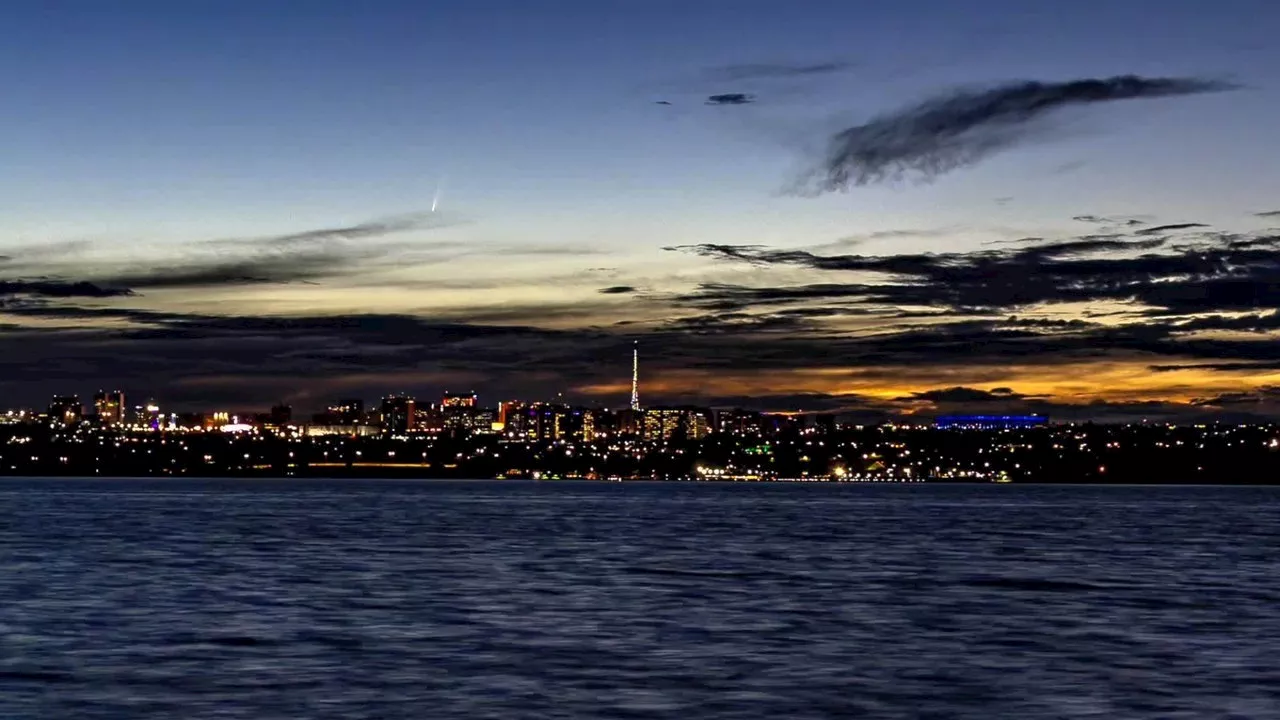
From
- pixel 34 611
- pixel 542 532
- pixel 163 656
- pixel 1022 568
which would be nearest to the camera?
pixel 163 656

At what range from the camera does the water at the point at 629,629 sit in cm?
3556

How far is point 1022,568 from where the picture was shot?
7681 centimetres

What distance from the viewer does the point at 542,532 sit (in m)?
110

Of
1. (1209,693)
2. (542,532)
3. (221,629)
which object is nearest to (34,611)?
(221,629)

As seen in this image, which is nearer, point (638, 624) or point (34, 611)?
point (638, 624)

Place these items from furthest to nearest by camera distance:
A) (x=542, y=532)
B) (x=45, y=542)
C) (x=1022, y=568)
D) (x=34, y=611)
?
(x=542, y=532)
(x=45, y=542)
(x=1022, y=568)
(x=34, y=611)

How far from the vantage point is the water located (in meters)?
35.6

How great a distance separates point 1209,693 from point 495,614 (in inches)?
866

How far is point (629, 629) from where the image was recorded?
48000mm

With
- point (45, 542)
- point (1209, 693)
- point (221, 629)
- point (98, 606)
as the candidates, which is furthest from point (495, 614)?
point (45, 542)

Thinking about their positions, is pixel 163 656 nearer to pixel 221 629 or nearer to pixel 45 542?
pixel 221 629

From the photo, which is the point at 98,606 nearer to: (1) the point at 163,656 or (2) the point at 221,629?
(2) the point at 221,629

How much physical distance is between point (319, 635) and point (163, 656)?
5212 millimetres

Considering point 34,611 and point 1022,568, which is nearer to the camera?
point 34,611
